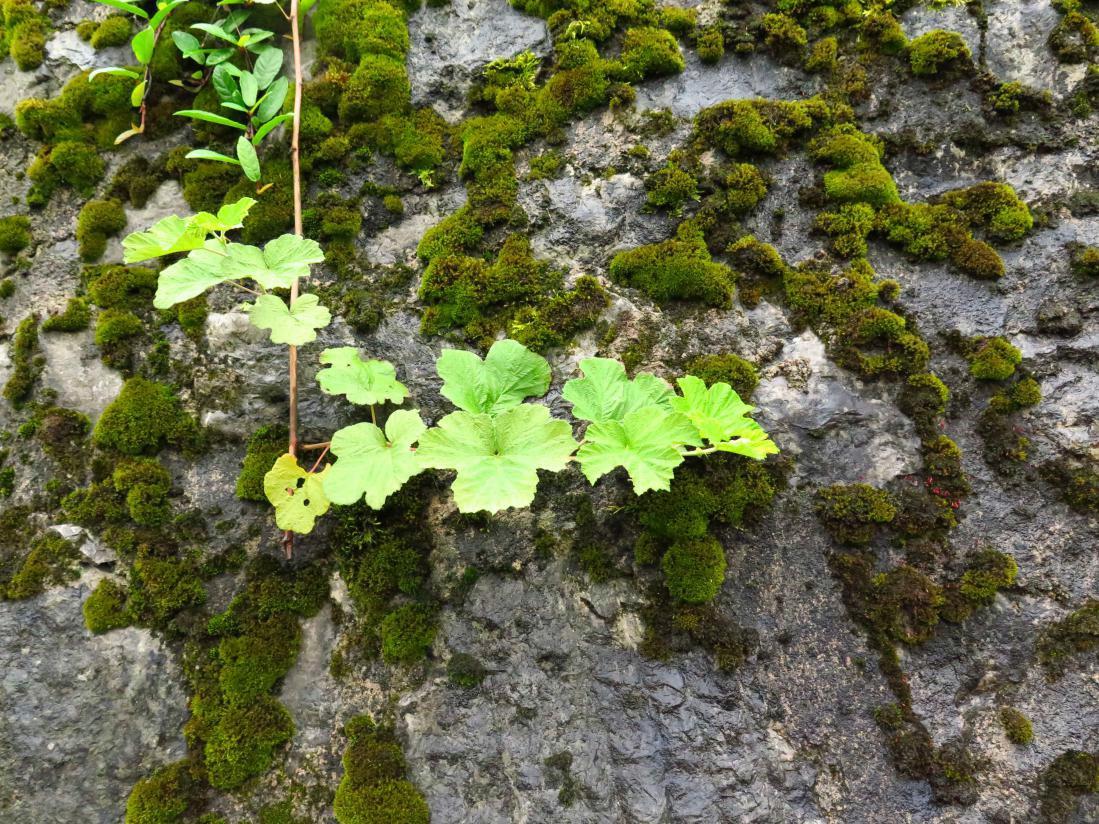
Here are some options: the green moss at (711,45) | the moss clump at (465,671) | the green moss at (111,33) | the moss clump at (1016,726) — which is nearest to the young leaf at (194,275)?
the moss clump at (465,671)

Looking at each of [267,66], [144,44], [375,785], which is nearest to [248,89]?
[267,66]

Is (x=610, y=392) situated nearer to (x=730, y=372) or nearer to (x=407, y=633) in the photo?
(x=730, y=372)

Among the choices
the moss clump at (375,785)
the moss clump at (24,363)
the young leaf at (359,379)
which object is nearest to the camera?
the moss clump at (375,785)

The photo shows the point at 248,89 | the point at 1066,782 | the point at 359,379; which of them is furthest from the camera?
the point at 248,89

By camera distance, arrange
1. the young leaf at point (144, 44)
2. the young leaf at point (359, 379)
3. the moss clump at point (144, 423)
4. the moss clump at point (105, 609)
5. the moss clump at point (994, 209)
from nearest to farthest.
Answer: the young leaf at point (359, 379) → the moss clump at point (105, 609) → the moss clump at point (994, 209) → the moss clump at point (144, 423) → the young leaf at point (144, 44)

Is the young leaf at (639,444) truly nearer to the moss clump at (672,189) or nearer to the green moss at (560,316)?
the green moss at (560,316)

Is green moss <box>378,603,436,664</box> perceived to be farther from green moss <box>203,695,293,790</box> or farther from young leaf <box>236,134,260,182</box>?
young leaf <box>236,134,260,182</box>
